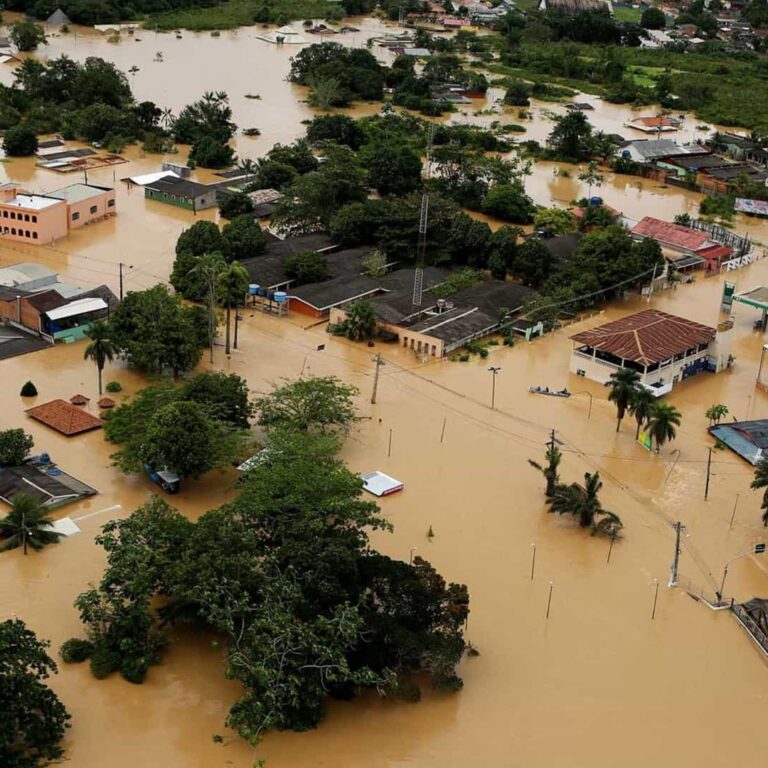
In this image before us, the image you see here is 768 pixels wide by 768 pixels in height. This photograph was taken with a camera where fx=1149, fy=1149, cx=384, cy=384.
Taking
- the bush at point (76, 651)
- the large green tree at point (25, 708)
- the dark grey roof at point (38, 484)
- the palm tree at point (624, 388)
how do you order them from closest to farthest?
1. the large green tree at point (25, 708)
2. the bush at point (76, 651)
3. the dark grey roof at point (38, 484)
4. the palm tree at point (624, 388)

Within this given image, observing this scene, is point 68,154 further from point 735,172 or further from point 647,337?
point 735,172

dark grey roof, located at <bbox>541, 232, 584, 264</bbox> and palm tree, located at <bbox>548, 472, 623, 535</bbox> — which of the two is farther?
dark grey roof, located at <bbox>541, 232, 584, 264</bbox>

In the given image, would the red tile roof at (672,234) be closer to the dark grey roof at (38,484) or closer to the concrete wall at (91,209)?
the concrete wall at (91,209)

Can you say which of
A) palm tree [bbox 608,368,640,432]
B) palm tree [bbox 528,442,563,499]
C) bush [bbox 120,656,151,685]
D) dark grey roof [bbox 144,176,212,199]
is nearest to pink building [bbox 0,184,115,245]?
dark grey roof [bbox 144,176,212,199]

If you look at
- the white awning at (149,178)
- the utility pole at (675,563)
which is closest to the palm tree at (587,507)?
the utility pole at (675,563)

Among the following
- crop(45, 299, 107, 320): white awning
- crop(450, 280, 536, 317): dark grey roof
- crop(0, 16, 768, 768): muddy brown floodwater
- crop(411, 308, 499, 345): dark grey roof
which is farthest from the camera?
crop(450, 280, 536, 317): dark grey roof

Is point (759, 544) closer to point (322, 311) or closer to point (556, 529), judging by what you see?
point (556, 529)

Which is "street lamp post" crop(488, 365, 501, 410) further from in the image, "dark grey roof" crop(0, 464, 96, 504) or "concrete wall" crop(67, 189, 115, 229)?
"concrete wall" crop(67, 189, 115, 229)
